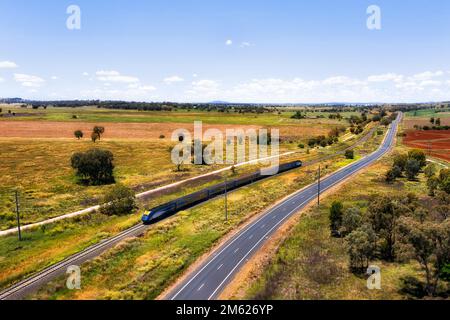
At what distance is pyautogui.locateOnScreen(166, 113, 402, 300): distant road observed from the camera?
1597 inches

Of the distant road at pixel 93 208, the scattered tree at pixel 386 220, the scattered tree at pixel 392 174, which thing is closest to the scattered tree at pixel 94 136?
the distant road at pixel 93 208

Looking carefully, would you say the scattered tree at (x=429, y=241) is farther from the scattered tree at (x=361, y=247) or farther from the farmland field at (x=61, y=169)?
the farmland field at (x=61, y=169)

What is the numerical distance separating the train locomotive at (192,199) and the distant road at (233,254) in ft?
40.7

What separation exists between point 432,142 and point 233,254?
158 meters

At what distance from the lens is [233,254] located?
50.7 meters

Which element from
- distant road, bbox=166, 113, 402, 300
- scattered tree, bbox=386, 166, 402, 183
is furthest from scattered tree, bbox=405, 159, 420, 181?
distant road, bbox=166, 113, 402, 300

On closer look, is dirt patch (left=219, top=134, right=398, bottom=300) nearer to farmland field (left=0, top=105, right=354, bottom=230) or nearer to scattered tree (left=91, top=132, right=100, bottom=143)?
farmland field (left=0, top=105, right=354, bottom=230)

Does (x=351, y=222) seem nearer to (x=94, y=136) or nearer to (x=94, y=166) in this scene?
(x=94, y=166)

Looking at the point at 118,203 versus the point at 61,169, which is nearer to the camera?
the point at 118,203

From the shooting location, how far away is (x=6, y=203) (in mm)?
75438

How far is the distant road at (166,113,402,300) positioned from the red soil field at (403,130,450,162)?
81.8 m

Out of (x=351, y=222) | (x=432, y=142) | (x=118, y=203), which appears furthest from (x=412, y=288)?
(x=432, y=142)

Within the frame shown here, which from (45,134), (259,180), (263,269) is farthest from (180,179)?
(45,134)

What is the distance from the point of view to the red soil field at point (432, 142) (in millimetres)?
137450
